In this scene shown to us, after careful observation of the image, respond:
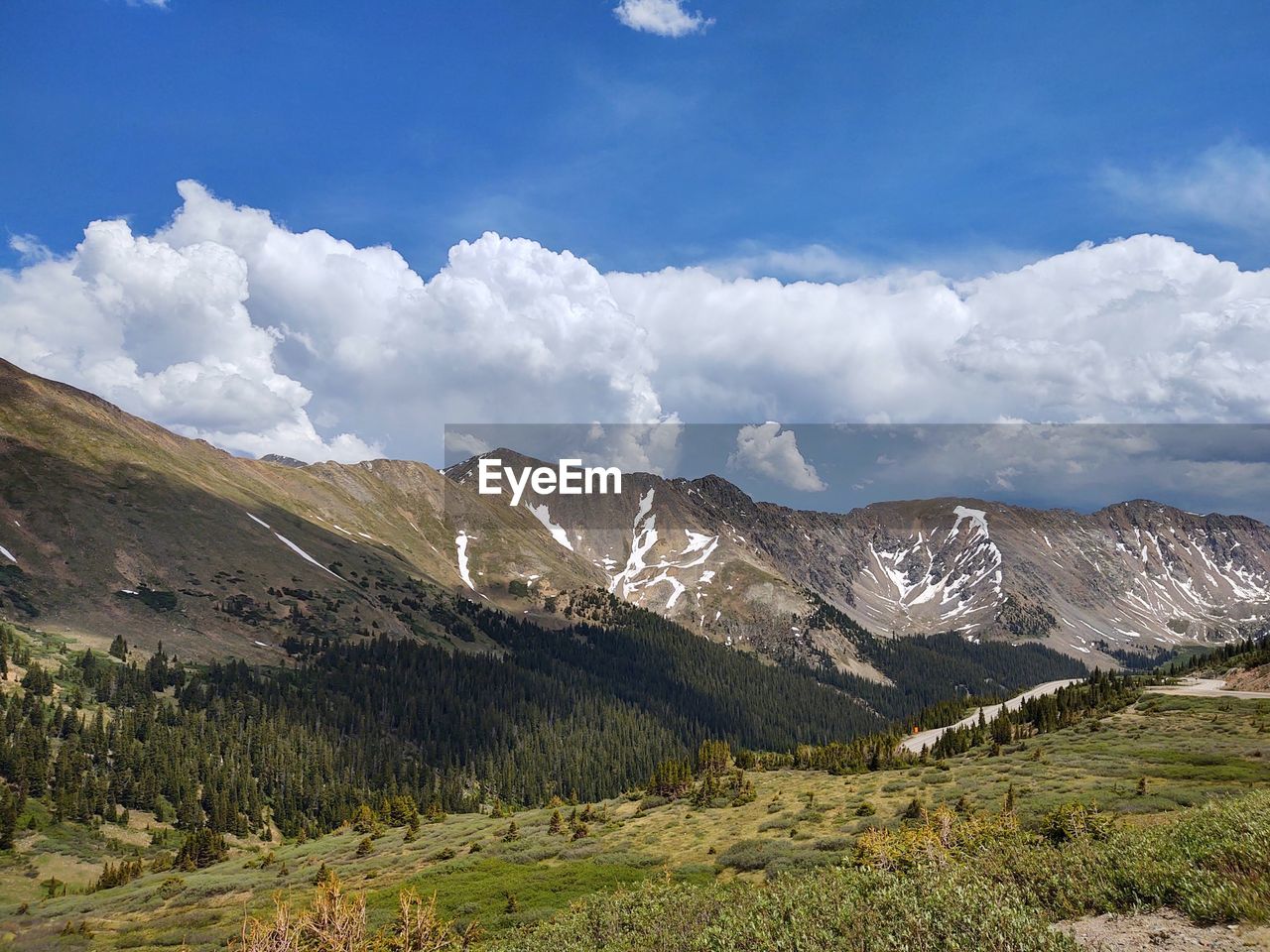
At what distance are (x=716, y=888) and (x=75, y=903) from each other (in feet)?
235

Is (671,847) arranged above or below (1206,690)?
below

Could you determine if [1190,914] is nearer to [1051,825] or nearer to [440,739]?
[1051,825]

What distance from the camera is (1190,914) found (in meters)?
18.0

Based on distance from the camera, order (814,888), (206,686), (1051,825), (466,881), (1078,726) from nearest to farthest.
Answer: (814,888)
(1051,825)
(466,881)
(1078,726)
(206,686)

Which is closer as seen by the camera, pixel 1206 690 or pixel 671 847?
pixel 671 847

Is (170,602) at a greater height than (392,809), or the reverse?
(170,602)

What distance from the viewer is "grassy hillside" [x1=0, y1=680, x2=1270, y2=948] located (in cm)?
4094

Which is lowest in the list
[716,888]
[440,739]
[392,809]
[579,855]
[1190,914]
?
[440,739]

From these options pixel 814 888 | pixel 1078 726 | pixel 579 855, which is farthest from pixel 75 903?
pixel 1078 726

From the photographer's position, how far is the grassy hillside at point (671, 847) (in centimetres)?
4094

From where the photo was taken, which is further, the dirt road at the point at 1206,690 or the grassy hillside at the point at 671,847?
the dirt road at the point at 1206,690

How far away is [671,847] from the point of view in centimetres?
5697

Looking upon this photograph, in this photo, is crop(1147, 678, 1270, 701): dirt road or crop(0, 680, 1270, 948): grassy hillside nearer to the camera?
crop(0, 680, 1270, 948): grassy hillside

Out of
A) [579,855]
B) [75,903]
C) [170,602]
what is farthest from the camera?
[170,602]
